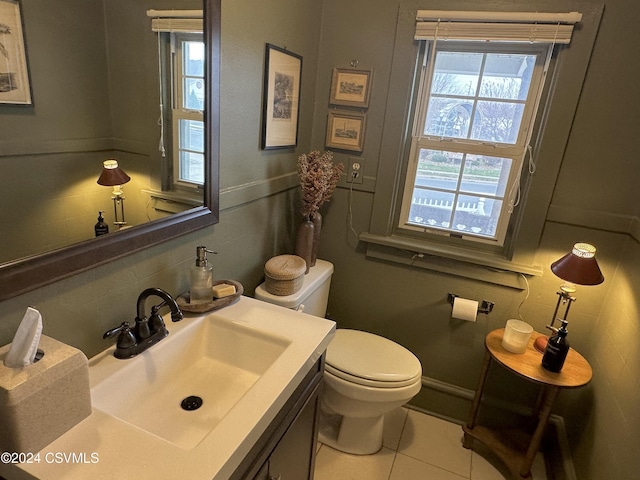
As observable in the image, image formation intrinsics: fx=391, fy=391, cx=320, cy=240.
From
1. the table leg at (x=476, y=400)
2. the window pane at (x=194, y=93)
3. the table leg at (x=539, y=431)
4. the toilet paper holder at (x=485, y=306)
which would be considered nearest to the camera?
the window pane at (x=194, y=93)

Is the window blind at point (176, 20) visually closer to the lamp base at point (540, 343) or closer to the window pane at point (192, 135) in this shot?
the window pane at point (192, 135)

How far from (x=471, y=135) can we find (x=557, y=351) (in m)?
1.01

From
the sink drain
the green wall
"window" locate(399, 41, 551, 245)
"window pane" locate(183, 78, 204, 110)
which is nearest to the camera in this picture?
the sink drain

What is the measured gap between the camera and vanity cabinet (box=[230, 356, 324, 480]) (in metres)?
0.96

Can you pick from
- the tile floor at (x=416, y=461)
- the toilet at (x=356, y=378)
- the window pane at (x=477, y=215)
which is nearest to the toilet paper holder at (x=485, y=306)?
the window pane at (x=477, y=215)

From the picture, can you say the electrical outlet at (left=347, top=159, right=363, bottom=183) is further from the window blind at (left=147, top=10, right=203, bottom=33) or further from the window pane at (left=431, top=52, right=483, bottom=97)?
the window blind at (left=147, top=10, right=203, bottom=33)

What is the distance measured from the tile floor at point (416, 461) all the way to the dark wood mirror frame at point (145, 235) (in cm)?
130

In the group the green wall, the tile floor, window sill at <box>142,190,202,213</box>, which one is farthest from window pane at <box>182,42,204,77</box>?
the tile floor

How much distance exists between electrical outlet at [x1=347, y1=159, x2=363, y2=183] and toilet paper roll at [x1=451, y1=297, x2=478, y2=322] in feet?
2.57

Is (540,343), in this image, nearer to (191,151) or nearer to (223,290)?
(223,290)

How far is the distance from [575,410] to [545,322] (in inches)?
16.3

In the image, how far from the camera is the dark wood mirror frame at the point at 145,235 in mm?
822

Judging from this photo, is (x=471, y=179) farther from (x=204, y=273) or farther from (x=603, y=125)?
(x=204, y=273)

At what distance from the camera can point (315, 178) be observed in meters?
1.78
